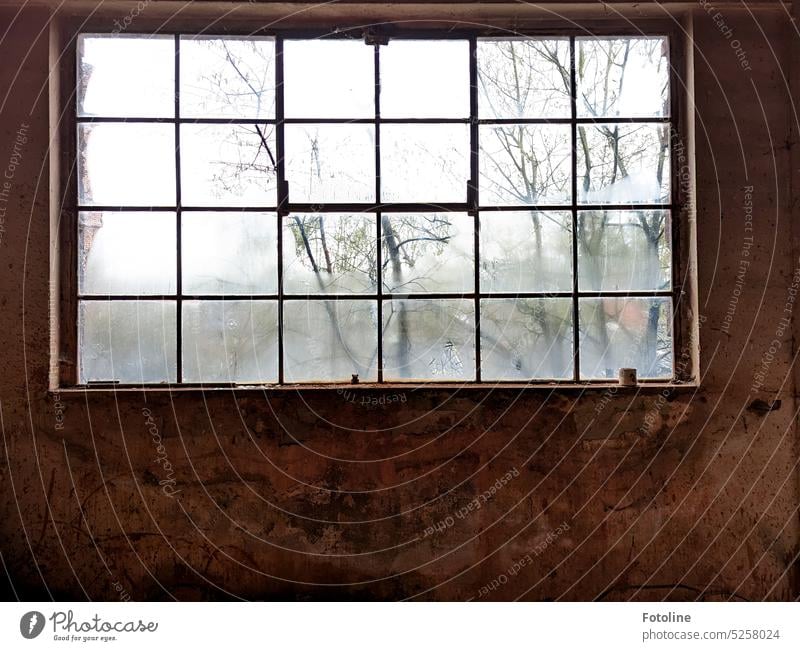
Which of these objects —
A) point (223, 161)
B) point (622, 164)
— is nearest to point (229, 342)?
point (223, 161)

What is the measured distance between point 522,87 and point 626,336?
77 cm

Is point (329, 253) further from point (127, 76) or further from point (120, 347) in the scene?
point (127, 76)

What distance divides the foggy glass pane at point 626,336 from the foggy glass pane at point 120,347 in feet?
3.86

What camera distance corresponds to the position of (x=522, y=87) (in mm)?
1838

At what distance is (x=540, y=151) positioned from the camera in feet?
6.03

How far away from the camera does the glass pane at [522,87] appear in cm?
184

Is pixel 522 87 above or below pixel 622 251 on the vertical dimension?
above

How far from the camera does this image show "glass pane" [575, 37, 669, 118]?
72.4 inches

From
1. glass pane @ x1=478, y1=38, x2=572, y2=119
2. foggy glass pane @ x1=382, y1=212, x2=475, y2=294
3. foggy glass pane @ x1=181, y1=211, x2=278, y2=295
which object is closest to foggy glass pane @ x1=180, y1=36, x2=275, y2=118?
foggy glass pane @ x1=181, y1=211, x2=278, y2=295

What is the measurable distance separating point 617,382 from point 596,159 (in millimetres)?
638

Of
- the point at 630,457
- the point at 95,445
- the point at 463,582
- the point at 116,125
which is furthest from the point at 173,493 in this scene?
the point at 630,457

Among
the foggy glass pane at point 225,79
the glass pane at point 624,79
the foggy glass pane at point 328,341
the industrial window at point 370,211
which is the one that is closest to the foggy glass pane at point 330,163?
the industrial window at point 370,211

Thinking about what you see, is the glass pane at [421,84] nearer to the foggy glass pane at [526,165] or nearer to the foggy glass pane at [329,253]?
the foggy glass pane at [526,165]

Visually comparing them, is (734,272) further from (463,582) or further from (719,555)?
(463,582)
